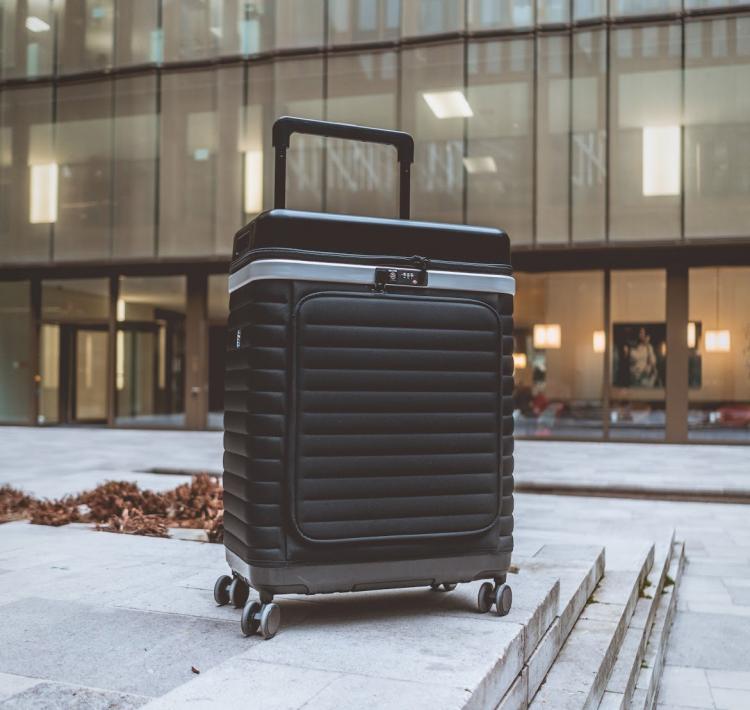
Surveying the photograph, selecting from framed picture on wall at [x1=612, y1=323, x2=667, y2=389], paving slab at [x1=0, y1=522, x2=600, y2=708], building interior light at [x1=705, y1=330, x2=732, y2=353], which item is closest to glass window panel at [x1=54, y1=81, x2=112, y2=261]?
framed picture on wall at [x1=612, y1=323, x2=667, y2=389]

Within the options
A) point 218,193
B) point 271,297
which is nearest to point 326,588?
point 271,297

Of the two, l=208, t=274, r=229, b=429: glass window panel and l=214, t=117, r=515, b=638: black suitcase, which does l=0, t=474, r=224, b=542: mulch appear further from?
l=208, t=274, r=229, b=429: glass window panel

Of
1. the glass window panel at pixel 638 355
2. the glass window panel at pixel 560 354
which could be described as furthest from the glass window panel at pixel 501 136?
the glass window panel at pixel 638 355

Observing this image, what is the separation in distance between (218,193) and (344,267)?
60.8 feet

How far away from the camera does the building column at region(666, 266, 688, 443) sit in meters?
19.4

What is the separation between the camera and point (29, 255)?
22359mm

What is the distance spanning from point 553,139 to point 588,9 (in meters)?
2.92

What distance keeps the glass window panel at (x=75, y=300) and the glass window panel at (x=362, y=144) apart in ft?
23.0

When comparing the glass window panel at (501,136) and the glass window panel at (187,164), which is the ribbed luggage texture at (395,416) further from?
the glass window panel at (187,164)

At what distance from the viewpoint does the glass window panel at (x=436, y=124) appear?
19.6 meters

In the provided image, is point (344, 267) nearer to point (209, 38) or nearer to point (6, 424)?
point (209, 38)

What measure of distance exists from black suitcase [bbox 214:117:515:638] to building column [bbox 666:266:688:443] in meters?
17.1

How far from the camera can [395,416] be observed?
327 cm

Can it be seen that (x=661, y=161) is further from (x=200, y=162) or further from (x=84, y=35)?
(x=84, y=35)
